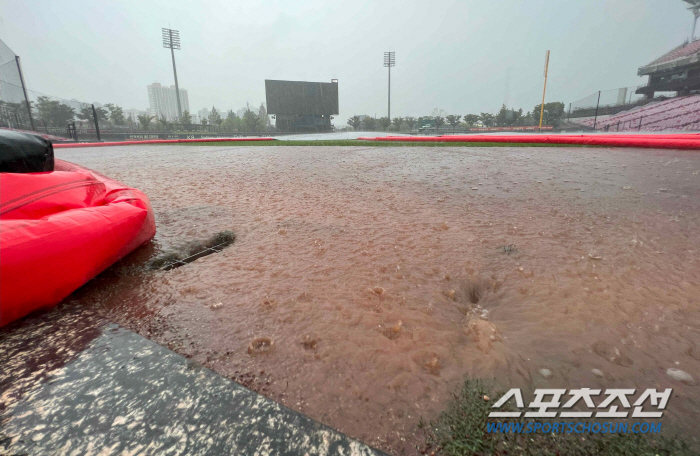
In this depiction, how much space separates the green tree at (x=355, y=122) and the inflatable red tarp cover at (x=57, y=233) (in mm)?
34515

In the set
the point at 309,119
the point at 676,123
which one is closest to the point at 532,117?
the point at 676,123

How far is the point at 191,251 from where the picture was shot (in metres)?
1.55

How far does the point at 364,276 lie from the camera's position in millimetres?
1269

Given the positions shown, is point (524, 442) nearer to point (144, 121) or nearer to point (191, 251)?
point (191, 251)

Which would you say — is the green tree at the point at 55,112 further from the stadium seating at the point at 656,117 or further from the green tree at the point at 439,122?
the stadium seating at the point at 656,117

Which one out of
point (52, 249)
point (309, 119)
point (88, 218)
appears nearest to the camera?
point (52, 249)

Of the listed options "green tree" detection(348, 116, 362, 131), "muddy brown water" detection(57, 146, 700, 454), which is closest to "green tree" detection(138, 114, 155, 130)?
"green tree" detection(348, 116, 362, 131)

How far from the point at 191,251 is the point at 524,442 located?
1514mm

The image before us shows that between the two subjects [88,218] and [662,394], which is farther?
[88,218]

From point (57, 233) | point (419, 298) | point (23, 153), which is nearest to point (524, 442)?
point (419, 298)

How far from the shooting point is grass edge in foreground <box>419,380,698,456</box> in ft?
1.97

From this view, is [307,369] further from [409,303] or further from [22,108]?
[22,108]

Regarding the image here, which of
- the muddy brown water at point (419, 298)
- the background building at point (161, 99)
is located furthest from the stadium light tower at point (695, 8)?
the background building at point (161, 99)

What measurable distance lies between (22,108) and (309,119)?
23010 millimetres
